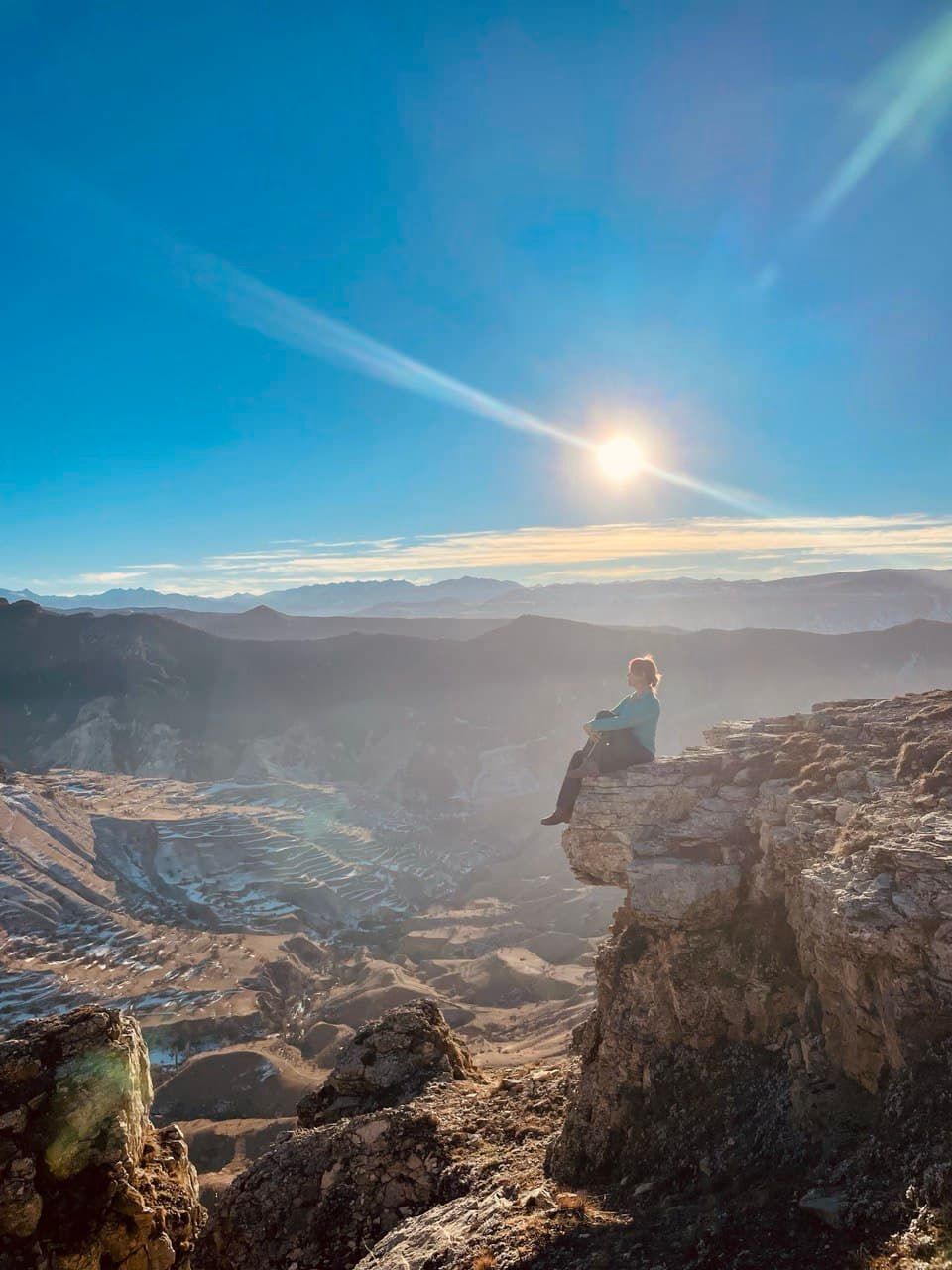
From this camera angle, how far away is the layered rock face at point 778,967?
21.5ft

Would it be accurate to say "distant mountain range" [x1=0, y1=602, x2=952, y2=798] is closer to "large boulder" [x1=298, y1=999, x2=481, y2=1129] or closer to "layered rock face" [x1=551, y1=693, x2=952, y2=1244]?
"large boulder" [x1=298, y1=999, x2=481, y2=1129]

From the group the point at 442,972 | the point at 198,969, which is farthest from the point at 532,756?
the point at 198,969

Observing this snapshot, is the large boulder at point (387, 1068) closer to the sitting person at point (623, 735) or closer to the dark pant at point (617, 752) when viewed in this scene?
the sitting person at point (623, 735)

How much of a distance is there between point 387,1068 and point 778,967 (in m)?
9.37

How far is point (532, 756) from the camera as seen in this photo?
129 m

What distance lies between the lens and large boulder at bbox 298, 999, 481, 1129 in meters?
13.7

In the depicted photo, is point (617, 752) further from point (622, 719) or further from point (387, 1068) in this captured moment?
point (387, 1068)

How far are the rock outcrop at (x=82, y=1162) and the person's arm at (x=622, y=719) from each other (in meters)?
9.50

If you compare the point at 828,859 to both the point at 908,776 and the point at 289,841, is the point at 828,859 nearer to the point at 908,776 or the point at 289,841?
the point at 908,776

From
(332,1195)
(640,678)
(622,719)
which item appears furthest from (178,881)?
(640,678)

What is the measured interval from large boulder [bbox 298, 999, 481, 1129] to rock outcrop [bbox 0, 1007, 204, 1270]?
10.3ft

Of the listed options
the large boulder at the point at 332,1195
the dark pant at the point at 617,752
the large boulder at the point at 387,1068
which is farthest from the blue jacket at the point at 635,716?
the large boulder at the point at 387,1068

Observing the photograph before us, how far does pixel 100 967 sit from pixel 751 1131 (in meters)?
73.8

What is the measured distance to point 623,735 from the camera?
1227cm
